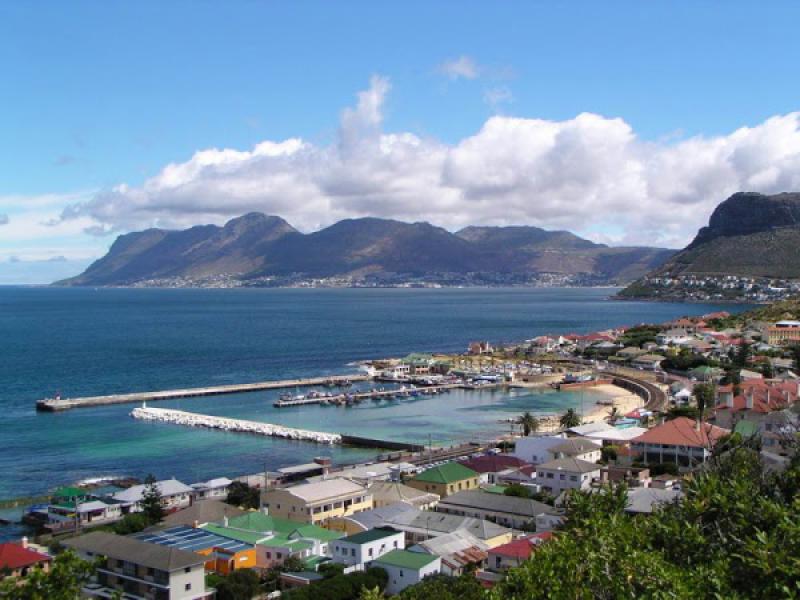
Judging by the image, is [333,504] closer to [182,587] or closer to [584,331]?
[182,587]

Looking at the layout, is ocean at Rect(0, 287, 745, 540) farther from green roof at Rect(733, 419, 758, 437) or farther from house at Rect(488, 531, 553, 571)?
house at Rect(488, 531, 553, 571)

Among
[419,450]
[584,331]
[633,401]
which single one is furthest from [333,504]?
[584,331]

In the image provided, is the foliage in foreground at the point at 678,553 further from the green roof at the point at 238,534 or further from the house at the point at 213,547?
the green roof at the point at 238,534

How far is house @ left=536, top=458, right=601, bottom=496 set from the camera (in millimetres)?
31073

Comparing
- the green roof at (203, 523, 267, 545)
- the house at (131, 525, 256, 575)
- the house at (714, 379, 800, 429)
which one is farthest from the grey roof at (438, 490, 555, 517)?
the house at (714, 379, 800, 429)

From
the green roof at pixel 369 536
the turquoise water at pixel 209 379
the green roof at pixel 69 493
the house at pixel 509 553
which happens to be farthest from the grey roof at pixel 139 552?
the turquoise water at pixel 209 379

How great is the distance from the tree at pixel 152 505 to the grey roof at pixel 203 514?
0.33 metres

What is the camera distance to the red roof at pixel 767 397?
42.2 meters

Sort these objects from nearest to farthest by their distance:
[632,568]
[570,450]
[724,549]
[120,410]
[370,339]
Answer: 1. [632,568]
2. [724,549]
3. [570,450]
4. [120,410]
5. [370,339]

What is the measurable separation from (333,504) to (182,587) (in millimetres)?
9371

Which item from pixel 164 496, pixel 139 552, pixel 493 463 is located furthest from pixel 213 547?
pixel 493 463

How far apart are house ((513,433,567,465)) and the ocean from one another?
9.74 metres

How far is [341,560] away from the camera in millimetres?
23172

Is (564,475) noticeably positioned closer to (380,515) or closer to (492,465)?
(492,465)
